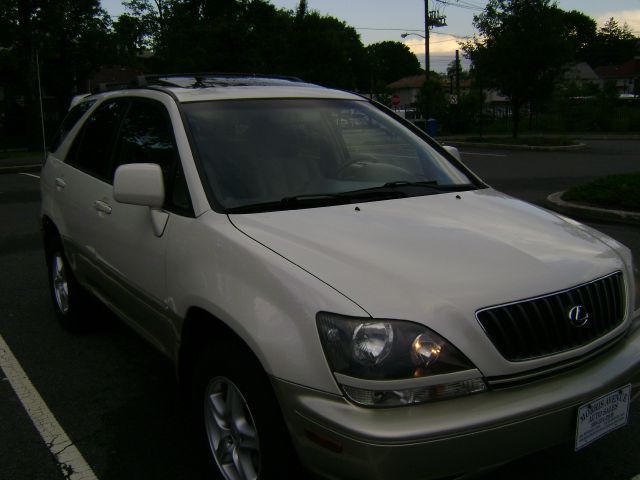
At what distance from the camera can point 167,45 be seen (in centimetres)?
3488

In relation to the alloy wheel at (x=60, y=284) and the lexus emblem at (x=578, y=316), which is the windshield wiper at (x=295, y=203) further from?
Answer: the alloy wheel at (x=60, y=284)

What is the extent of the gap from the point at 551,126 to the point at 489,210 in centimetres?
3333

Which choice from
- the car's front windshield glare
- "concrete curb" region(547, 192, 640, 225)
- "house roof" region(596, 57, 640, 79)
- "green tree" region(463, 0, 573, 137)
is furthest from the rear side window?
"house roof" region(596, 57, 640, 79)

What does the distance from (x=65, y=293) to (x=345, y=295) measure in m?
3.24

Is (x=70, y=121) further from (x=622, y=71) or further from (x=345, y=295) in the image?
(x=622, y=71)

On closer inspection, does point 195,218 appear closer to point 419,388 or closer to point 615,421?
point 419,388

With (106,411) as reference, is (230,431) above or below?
above

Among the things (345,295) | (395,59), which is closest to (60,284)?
(345,295)

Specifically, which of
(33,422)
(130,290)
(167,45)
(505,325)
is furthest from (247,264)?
(167,45)

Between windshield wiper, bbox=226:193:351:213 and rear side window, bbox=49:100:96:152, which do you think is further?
rear side window, bbox=49:100:96:152

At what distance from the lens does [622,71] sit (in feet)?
319

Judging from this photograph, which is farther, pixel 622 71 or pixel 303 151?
pixel 622 71

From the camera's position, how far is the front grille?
2168 millimetres

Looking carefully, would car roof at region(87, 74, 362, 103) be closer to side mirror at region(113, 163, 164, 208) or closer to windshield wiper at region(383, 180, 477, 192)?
side mirror at region(113, 163, 164, 208)
